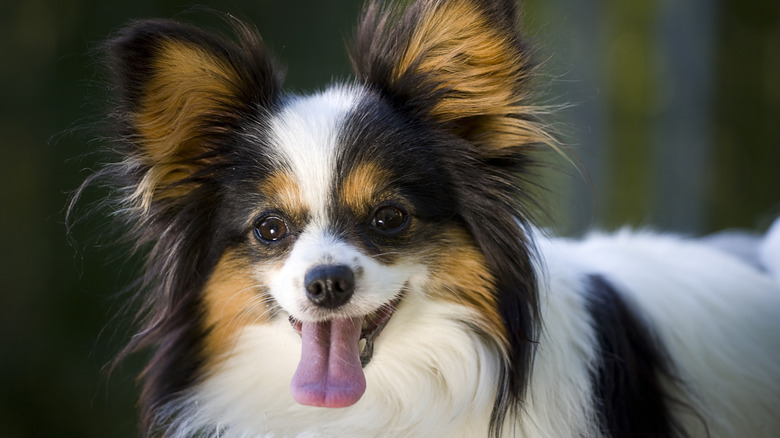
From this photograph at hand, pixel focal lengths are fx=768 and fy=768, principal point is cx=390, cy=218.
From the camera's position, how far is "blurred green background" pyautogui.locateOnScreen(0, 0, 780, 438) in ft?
14.4

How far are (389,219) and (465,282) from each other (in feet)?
0.99

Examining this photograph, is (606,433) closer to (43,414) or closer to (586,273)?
(586,273)

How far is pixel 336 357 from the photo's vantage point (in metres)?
2.22

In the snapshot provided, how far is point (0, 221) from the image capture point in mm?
4375

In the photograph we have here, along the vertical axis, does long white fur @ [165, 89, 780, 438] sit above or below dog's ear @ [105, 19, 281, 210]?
below

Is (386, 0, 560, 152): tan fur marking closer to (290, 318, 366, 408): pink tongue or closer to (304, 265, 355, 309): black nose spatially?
(304, 265, 355, 309): black nose

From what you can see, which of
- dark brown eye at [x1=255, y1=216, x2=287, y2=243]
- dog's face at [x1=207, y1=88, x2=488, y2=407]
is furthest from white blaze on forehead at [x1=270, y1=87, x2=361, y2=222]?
dark brown eye at [x1=255, y1=216, x2=287, y2=243]

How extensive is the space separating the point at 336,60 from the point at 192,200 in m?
2.99

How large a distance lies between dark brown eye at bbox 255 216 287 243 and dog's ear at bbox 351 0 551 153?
53cm

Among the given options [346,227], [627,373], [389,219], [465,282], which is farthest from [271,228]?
[627,373]

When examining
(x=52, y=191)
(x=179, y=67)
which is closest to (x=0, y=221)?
(x=52, y=191)

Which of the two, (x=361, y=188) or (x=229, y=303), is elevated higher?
(x=361, y=188)

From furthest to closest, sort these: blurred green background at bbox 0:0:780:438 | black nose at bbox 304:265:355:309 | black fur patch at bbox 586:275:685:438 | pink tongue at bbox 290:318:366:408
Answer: blurred green background at bbox 0:0:780:438 → black fur patch at bbox 586:275:685:438 → pink tongue at bbox 290:318:366:408 → black nose at bbox 304:265:355:309

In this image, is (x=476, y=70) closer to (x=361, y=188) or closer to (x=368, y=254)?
(x=361, y=188)
